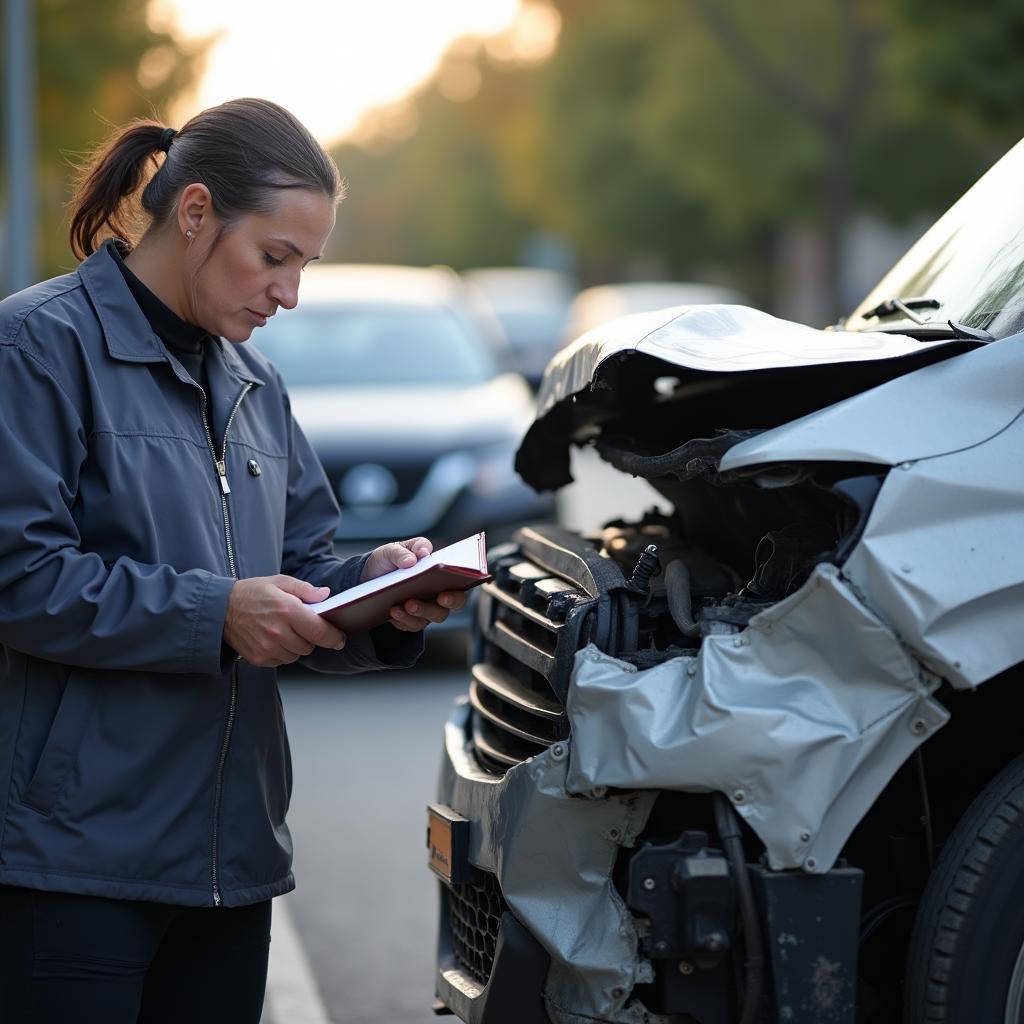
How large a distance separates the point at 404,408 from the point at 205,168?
20.0 ft

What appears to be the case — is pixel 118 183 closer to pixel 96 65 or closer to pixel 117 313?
pixel 117 313

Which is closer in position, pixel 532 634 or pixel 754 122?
pixel 532 634

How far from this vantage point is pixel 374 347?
9.62 meters

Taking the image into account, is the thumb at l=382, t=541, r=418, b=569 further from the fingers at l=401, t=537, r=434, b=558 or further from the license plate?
the license plate

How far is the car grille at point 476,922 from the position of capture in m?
2.96

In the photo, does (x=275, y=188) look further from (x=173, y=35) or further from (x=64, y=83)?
(x=173, y=35)

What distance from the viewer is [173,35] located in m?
24.1

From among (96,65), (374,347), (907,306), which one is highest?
(907,306)

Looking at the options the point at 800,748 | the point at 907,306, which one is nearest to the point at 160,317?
the point at 800,748

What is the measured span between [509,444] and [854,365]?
5.78 m

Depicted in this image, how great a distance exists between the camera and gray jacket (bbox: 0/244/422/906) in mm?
2508

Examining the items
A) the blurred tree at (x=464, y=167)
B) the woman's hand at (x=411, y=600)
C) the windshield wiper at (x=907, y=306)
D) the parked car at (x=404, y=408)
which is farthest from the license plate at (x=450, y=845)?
the blurred tree at (x=464, y=167)

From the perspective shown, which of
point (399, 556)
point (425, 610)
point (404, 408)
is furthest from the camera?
point (404, 408)

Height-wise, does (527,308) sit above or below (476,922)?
below
